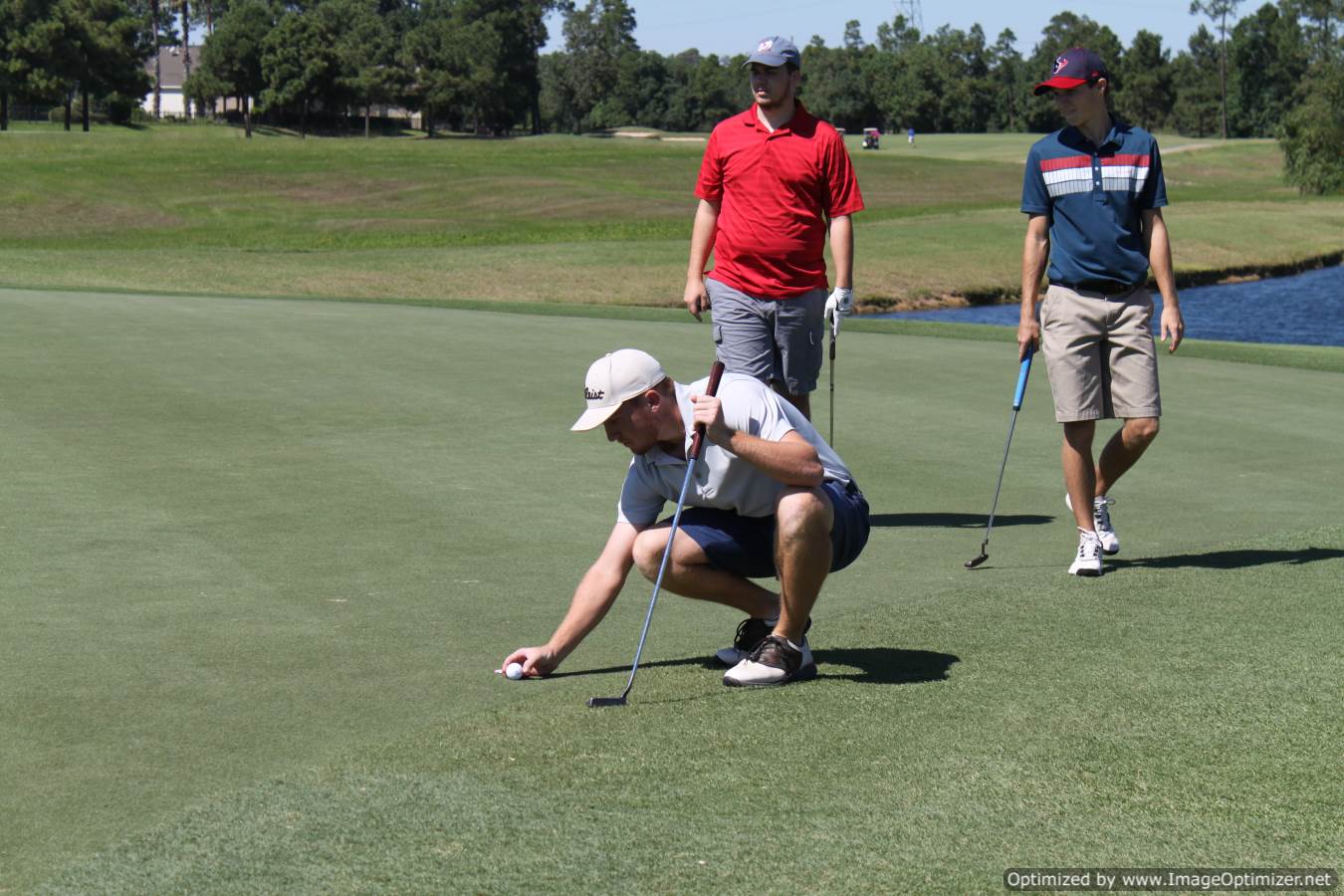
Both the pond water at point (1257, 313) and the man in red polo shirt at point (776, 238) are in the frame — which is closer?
the man in red polo shirt at point (776, 238)

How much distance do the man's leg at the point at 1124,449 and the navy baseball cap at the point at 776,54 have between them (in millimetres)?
2021

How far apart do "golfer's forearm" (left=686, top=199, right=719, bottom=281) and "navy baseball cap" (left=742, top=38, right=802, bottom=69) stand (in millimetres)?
757

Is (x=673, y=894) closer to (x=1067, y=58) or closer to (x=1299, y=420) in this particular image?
(x=1067, y=58)

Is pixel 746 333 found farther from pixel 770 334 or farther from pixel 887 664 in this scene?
pixel 887 664

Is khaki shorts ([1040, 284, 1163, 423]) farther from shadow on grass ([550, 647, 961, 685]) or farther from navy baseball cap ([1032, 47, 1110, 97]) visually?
shadow on grass ([550, 647, 961, 685])

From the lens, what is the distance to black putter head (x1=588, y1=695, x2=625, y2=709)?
454 cm

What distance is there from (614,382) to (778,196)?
2.88 meters

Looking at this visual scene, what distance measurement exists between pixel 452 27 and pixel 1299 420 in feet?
390

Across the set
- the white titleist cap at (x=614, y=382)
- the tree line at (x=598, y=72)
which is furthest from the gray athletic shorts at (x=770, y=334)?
the tree line at (x=598, y=72)

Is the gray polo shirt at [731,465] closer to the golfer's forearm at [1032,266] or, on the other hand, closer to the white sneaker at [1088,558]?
the white sneaker at [1088,558]

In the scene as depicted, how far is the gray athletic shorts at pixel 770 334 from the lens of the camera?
282 inches

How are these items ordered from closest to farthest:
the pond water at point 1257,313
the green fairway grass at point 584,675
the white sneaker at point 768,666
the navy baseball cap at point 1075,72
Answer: the green fairway grass at point 584,675, the white sneaker at point 768,666, the navy baseball cap at point 1075,72, the pond water at point 1257,313

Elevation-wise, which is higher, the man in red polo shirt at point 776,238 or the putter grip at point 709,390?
the man in red polo shirt at point 776,238

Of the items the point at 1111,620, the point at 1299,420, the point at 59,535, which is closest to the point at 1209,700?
the point at 1111,620
